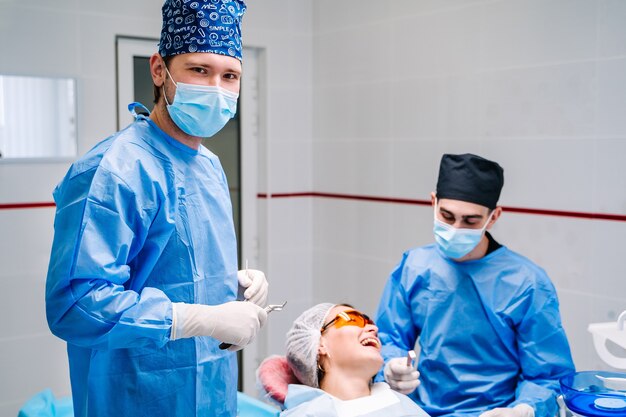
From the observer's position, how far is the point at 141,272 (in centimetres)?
179

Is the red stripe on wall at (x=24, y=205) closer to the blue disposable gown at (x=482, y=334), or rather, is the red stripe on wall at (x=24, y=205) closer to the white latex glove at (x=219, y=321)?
the blue disposable gown at (x=482, y=334)

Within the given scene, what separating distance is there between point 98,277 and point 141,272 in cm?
20

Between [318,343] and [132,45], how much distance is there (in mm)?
2077

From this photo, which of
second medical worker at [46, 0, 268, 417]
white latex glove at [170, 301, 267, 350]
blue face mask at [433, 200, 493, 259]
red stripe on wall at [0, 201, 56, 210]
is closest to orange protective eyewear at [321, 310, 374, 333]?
blue face mask at [433, 200, 493, 259]

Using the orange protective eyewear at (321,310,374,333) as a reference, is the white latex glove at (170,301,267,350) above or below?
above

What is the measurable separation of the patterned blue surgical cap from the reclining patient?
109 cm

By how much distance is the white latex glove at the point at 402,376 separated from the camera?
252 cm

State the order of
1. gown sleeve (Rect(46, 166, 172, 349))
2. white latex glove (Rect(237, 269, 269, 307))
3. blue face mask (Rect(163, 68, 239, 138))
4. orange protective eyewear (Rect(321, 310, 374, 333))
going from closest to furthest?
gown sleeve (Rect(46, 166, 172, 349)) → blue face mask (Rect(163, 68, 239, 138)) → white latex glove (Rect(237, 269, 269, 307)) → orange protective eyewear (Rect(321, 310, 374, 333))

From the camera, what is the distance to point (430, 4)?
3.59 metres

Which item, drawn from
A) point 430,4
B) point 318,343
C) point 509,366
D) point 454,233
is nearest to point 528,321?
point 509,366

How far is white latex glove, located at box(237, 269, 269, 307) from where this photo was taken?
6.78ft

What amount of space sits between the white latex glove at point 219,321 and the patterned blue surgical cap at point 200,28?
0.71 m

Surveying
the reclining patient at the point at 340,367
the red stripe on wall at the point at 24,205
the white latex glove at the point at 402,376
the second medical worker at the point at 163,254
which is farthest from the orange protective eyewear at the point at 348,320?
the red stripe on wall at the point at 24,205

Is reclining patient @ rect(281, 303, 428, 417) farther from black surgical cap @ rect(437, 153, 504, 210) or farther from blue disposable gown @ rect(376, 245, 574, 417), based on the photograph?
black surgical cap @ rect(437, 153, 504, 210)
